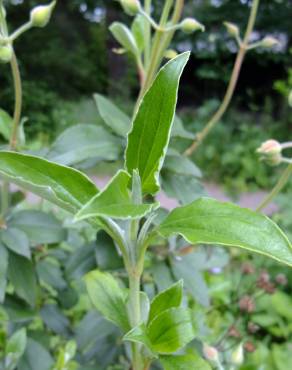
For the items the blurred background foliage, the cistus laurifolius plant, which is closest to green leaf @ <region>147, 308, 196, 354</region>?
the cistus laurifolius plant

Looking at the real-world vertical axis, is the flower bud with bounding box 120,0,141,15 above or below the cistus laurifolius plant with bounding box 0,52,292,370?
above

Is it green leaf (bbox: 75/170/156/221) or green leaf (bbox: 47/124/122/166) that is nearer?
green leaf (bbox: 75/170/156/221)

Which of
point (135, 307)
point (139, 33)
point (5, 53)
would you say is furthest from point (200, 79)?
point (135, 307)

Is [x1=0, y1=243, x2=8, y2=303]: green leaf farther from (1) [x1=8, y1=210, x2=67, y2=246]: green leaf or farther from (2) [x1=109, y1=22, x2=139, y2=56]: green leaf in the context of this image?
(2) [x1=109, y1=22, x2=139, y2=56]: green leaf

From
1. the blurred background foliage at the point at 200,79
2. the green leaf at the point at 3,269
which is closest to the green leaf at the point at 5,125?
the green leaf at the point at 3,269

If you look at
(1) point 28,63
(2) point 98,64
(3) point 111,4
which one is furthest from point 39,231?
(2) point 98,64

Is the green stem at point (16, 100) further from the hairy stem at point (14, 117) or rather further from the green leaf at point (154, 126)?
the green leaf at point (154, 126)

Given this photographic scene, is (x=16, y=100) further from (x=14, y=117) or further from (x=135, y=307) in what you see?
(x=135, y=307)
